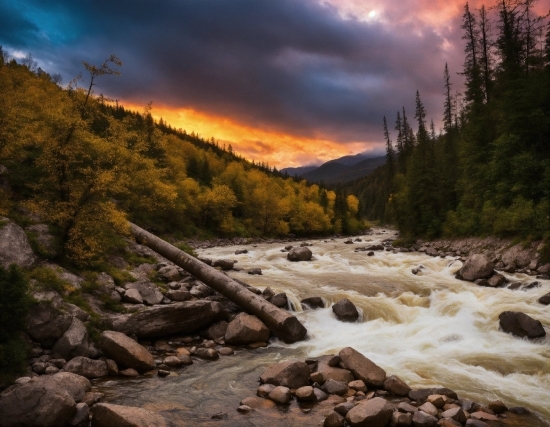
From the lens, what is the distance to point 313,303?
16422mm

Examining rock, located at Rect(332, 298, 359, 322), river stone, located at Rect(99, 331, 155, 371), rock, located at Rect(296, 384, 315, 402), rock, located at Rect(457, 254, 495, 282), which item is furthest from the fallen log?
rock, located at Rect(457, 254, 495, 282)

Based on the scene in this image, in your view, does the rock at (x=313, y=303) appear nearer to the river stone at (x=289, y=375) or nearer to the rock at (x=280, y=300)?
the rock at (x=280, y=300)

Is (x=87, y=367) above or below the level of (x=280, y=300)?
below

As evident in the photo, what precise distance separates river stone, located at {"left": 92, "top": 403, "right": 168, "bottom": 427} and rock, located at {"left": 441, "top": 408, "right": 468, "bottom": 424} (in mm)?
6223

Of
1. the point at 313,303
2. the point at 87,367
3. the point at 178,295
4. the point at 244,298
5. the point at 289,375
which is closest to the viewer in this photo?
the point at 289,375

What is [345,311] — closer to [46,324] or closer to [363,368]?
[363,368]

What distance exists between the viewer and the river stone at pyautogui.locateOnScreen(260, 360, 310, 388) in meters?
9.28

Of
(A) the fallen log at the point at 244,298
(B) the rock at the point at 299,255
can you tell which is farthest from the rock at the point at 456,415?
(B) the rock at the point at 299,255

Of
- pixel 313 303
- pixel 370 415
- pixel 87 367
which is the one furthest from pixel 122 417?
pixel 313 303

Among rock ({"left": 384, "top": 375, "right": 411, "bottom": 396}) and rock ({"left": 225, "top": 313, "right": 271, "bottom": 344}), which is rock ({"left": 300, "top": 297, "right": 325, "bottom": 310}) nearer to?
rock ({"left": 225, "top": 313, "right": 271, "bottom": 344})

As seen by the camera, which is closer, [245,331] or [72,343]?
[72,343]

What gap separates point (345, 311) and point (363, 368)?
5314 millimetres

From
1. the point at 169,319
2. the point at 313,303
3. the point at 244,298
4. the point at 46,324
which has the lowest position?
the point at 313,303

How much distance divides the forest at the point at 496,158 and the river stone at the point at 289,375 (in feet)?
73.3
